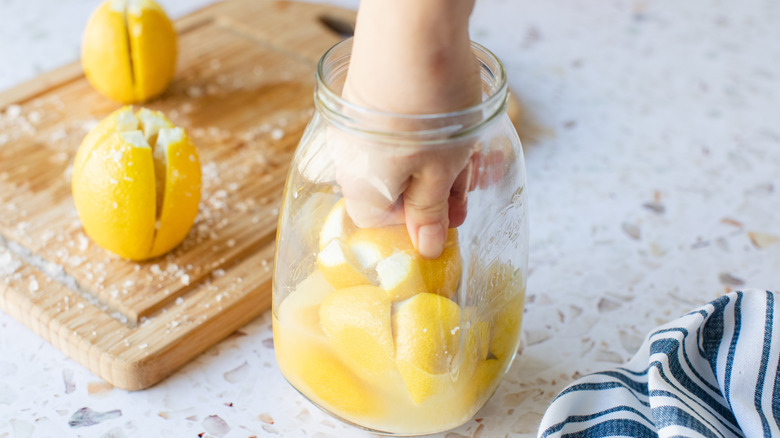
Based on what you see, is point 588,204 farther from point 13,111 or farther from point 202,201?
point 13,111

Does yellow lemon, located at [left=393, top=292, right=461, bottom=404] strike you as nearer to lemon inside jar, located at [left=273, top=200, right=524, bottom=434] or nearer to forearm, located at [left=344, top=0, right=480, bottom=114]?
lemon inside jar, located at [left=273, top=200, right=524, bottom=434]

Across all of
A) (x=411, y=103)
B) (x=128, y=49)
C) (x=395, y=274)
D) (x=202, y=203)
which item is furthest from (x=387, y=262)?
(x=128, y=49)

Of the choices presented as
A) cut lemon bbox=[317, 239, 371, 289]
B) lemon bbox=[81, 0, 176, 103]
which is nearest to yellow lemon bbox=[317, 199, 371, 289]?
cut lemon bbox=[317, 239, 371, 289]

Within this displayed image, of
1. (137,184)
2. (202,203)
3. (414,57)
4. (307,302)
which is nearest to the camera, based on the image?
(414,57)

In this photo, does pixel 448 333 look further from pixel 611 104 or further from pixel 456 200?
pixel 611 104

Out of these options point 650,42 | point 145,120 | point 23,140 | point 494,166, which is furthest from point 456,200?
point 650,42

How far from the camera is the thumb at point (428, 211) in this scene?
477mm

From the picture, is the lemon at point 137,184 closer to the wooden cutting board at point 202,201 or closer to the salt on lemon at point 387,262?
the wooden cutting board at point 202,201

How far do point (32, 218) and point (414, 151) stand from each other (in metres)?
0.52

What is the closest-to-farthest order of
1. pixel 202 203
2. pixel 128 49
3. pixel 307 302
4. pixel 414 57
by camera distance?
1. pixel 414 57
2. pixel 307 302
3. pixel 202 203
4. pixel 128 49

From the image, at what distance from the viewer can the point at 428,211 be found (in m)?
0.48

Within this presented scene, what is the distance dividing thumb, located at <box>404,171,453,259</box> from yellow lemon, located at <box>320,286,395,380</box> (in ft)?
0.15

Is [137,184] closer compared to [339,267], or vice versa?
[339,267]

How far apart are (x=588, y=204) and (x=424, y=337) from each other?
0.44 metres
